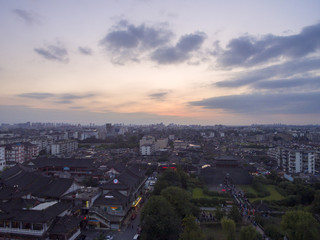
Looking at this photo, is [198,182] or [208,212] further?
[198,182]

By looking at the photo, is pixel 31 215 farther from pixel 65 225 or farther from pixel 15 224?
pixel 65 225

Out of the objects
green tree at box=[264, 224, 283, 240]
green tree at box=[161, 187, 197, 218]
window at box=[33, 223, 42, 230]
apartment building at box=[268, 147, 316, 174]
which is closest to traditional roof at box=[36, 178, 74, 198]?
window at box=[33, 223, 42, 230]

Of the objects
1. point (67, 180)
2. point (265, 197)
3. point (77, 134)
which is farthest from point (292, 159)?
point (77, 134)

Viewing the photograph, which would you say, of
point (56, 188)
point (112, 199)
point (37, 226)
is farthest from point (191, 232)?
point (56, 188)

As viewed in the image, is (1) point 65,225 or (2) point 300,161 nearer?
(1) point 65,225

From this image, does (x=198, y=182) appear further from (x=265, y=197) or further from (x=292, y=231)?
(x=292, y=231)

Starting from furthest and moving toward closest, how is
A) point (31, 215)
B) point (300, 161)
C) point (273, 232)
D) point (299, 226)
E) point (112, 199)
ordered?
1. point (300, 161)
2. point (112, 199)
3. point (273, 232)
4. point (31, 215)
5. point (299, 226)
